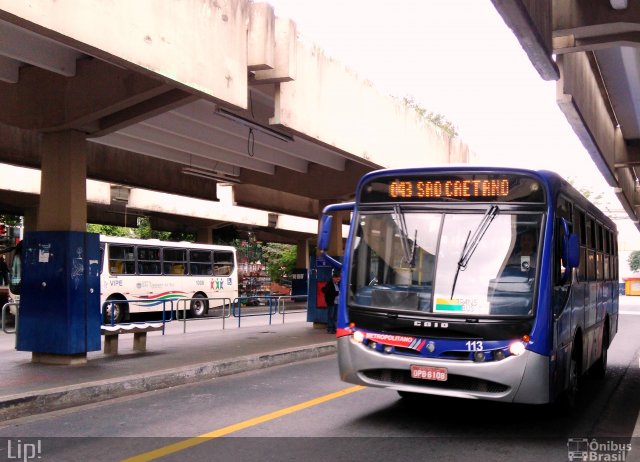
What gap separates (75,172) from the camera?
11.6 meters

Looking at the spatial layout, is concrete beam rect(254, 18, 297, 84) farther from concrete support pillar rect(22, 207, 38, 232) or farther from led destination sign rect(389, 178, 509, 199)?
concrete support pillar rect(22, 207, 38, 232)

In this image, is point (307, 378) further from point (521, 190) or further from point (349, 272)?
point (521, 190)

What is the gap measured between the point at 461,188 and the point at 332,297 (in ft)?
35.2

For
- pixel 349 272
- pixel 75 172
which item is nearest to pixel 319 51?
pixel 75 172

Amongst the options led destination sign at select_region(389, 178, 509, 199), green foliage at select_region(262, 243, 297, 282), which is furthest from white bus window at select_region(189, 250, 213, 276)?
green foliage at select_region(262, 243, 297, 282)

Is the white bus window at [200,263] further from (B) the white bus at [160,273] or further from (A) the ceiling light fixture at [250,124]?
(A) the ceiling light fixture at [250,124]

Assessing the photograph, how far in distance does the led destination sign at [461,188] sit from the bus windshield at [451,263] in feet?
0.54

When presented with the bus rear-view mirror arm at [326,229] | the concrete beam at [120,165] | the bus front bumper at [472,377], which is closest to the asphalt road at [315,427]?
the bus front bumper at [472,377]

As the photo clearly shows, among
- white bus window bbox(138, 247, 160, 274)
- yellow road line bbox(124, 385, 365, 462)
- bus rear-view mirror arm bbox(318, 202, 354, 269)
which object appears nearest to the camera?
yellow road line bbox(124, 385, 365, 462)

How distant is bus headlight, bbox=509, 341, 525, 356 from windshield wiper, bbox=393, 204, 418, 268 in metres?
1.30

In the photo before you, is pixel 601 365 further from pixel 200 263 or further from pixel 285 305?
pixel 285 305

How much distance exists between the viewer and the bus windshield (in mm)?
6938

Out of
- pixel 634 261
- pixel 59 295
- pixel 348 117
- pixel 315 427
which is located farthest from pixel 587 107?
pixel 634 261

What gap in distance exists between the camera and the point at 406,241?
7.45 metres
